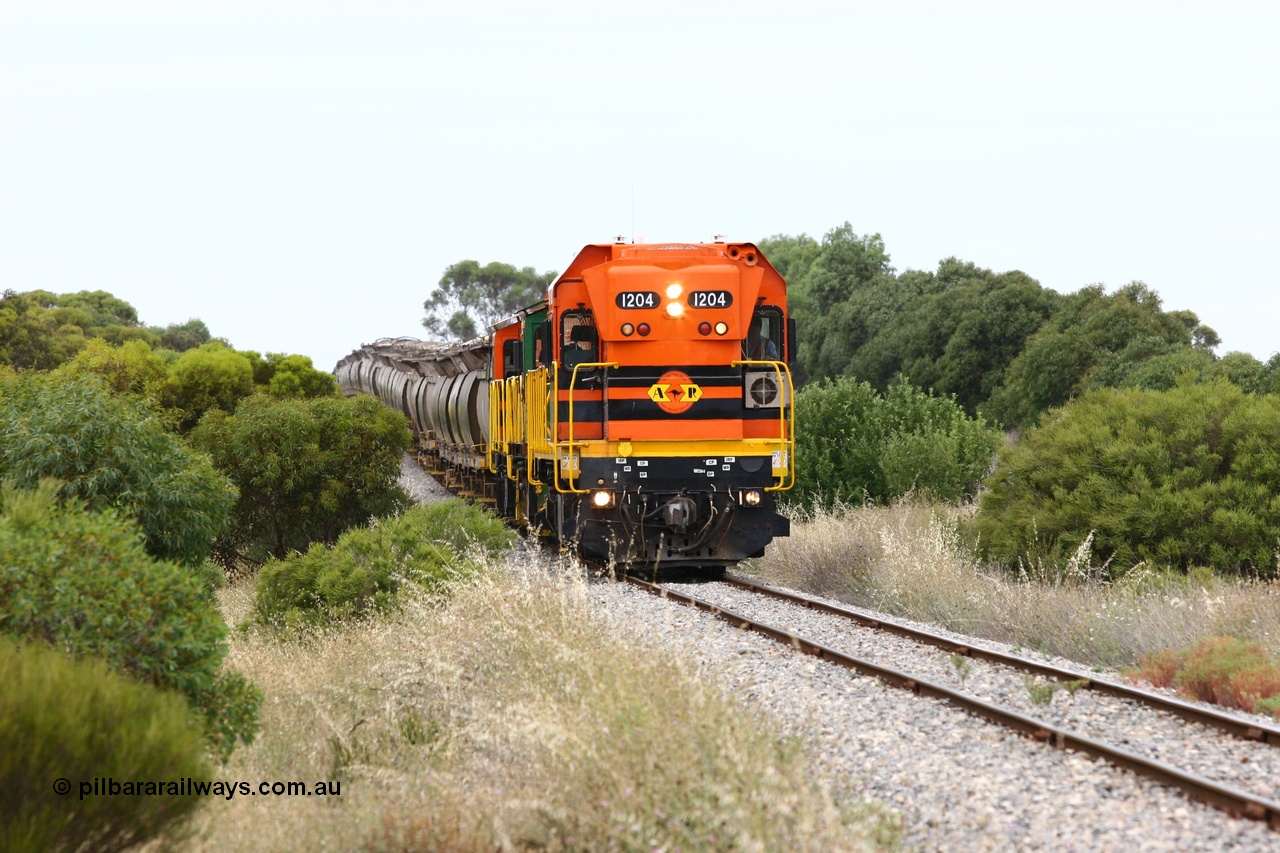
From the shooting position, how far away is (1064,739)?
24.4 feet

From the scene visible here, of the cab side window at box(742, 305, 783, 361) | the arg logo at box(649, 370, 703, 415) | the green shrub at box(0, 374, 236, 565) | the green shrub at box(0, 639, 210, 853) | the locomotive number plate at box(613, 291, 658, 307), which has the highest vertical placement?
the locomotive number plate at box(613, 291, 658, 307)

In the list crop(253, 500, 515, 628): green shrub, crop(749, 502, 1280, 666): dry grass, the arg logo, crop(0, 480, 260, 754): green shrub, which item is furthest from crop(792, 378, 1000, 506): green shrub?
crop(0, 480, 260, 754): green shrub

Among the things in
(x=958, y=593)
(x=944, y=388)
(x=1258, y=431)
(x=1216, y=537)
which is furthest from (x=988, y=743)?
(x=944, y=388)

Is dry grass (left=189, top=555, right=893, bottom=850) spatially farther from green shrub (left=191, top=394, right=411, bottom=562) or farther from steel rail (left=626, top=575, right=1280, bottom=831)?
green shrub (left=191, top=394, right=411, bottom=562)

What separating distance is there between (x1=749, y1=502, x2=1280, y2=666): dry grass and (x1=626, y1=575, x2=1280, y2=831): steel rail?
2799 millimetres

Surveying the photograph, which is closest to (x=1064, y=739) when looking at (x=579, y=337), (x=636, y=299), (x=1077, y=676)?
(x=1077, y=676)

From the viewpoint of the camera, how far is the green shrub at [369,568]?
13.2 meters

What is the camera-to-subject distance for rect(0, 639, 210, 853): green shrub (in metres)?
5.55

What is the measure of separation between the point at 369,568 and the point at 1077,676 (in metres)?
7.62

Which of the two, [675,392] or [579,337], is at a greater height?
[579,337]

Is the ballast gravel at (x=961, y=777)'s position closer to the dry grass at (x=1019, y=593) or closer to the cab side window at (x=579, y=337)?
the dry grass at (x=1019, y=593)

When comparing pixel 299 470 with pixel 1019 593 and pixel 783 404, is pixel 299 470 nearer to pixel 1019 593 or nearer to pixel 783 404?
pixel 783 404

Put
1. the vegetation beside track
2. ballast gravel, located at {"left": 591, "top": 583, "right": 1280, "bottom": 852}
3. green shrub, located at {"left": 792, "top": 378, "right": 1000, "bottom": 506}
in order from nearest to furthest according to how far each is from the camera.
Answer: ballast gravel, located at {"left": 591, "top": 583, "right": 1280, "bottom": 852}, the vegetation beside track, green shrub, located at {"left": 792, "top": 378, "right": 1000, "bottom": 506}

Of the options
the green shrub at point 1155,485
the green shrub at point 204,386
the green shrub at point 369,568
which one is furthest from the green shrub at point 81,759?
the green shrub at point 204,386
